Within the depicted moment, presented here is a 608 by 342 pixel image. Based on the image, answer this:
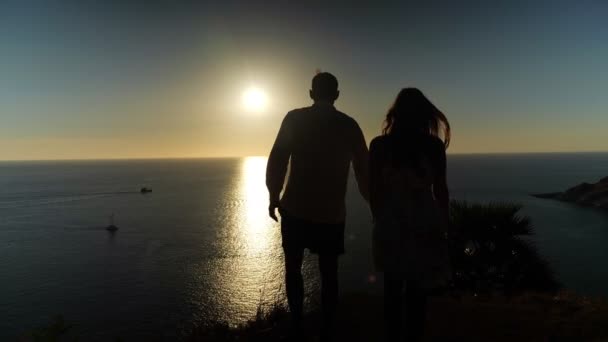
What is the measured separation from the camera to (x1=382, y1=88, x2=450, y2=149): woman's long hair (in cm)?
321

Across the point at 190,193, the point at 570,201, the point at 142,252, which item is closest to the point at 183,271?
the point at 142,252

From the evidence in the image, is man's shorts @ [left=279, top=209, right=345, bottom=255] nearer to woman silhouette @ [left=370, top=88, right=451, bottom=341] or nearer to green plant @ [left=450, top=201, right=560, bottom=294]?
woman silhouette @ [left=370, top=88, right=451, bottom=341]

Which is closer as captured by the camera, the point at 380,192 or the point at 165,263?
the point at 380,192

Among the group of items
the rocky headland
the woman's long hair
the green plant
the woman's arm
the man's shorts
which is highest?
the woman's long hair

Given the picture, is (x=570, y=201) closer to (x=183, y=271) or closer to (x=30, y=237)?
(x=183, y=271)

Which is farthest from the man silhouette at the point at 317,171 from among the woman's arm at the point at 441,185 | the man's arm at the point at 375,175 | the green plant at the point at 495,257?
the green plant at the point at 495,257

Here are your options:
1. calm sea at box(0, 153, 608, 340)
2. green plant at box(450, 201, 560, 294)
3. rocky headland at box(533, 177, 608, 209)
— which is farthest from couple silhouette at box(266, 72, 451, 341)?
rocky headland at box(533, 177, 608, 209)

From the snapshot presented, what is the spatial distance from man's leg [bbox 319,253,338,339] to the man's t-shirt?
0.43 meters

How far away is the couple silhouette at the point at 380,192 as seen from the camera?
3.16 metres

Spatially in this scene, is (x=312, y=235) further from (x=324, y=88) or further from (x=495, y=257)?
(x=495, y=257)

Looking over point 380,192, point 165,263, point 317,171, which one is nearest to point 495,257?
point 380,192

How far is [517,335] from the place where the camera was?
17.1 ft

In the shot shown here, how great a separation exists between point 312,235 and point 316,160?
76cm

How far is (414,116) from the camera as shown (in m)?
3.21
